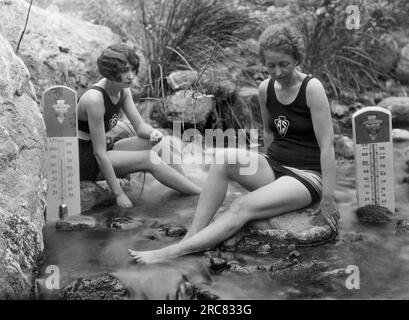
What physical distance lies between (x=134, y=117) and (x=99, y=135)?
35 centimetres

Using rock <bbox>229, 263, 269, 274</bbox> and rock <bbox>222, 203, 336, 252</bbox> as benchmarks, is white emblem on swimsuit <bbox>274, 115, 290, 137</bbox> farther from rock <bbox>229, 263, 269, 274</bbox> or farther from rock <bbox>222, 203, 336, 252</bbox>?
rock <bbox>229, 263, 269, 274</bbox>

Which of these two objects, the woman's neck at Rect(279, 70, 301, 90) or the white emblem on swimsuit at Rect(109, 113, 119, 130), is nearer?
the woman's neck at Rect(279, 70, 301, 90)

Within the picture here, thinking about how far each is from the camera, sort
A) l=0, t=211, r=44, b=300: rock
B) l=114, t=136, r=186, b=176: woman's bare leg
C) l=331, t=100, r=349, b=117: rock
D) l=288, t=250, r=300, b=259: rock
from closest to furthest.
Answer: l=0, t=211, r=44, b=300: rock
l=288, t=250, r=300, b=259: rock
l=114, t=136, r=186, b=176: woman's bare leg
l=331, t=100, r=349, b=117: rock

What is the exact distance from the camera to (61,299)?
297 cm

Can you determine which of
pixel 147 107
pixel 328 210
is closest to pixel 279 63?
pixel 328 210

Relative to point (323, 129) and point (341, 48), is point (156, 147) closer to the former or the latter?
point (323, 129)

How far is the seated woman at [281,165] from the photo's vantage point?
337 cm

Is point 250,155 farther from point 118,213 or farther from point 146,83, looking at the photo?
point 146,83

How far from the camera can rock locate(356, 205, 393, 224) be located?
3.78 meters

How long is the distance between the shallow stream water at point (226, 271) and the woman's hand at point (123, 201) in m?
0.04

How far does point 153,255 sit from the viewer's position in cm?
326

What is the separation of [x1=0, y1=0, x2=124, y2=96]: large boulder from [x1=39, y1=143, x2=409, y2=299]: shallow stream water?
1.62 metres

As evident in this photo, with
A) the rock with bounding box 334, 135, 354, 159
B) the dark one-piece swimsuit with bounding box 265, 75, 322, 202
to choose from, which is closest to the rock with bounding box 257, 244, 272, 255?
the dark one-piece swimsuit with bounding box 265, 75, 322, 202
